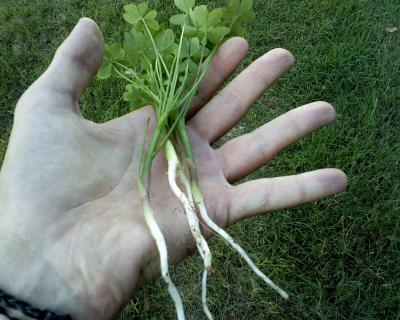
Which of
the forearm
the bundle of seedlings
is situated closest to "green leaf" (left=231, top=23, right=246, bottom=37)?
the bundle of seedlings

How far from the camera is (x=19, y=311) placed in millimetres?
1579

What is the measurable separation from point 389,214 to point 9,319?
190cm

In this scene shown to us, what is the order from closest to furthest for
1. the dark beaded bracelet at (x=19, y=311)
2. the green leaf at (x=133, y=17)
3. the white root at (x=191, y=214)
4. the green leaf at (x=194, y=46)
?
the dark beaded bracelet at (x=19, y=311), the white root at (x=191, y=214), the green leaf at (x=194, y=46), the green leaf at (x=133, y=17)

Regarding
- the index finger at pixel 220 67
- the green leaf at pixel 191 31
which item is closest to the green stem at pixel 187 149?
the index finger at pixel 220 67

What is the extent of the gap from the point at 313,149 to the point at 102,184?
137cm

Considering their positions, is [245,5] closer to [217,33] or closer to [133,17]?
[217,33]

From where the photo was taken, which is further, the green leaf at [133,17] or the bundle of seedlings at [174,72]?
the green leaf at [133,17]

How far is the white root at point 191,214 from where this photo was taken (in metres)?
1.74

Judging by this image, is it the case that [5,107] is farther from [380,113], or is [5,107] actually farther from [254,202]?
[380,113]

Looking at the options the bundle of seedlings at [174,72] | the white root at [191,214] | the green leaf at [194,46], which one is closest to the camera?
the white root at [191,214]

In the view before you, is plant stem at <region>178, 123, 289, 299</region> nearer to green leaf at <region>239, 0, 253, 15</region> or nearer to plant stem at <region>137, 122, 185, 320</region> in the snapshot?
plant stem at <region>137, 122, 185, 320</region>

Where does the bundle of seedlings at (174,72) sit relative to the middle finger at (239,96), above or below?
above

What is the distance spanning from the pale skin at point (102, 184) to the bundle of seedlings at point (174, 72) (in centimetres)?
9

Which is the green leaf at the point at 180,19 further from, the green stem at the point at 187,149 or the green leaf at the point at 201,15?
the green stem at the point at 187,149
